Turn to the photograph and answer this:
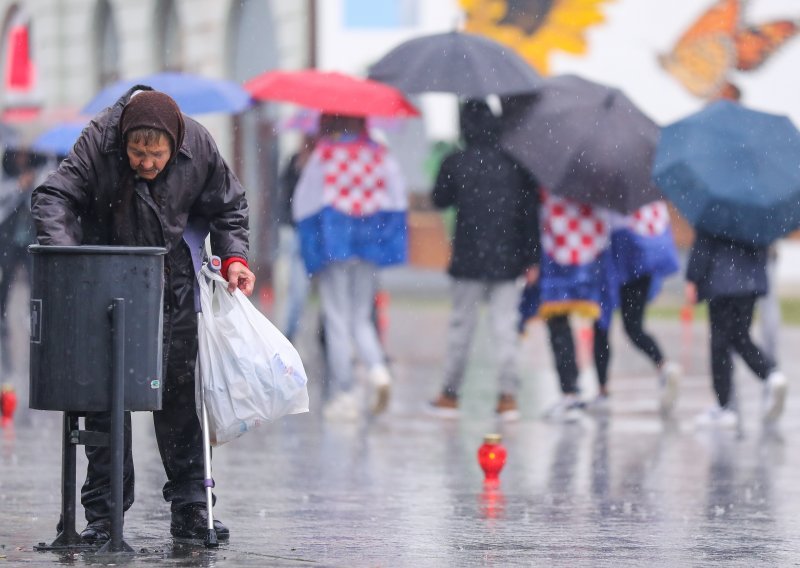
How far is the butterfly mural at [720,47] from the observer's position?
87.6 ft

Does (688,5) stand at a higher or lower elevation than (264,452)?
higher

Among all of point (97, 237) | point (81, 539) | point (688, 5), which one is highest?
point (688, 5)

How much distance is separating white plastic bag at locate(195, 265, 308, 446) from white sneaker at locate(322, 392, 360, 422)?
202 inches

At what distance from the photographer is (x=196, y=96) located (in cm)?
1348

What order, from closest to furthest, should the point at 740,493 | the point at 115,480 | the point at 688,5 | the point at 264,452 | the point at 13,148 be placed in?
the point at 115,480 < the point at 740,493 < the point at 264,452 < the point at 13,148 < the point at 688,5

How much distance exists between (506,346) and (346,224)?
1285 mm

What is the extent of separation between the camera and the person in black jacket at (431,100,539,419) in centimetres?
1200

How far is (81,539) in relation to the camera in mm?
6812

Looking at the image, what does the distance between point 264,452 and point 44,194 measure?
3879 millimetres

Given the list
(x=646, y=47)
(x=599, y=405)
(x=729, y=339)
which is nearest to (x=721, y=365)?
(x=729, y=339)

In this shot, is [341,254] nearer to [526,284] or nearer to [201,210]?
[526,284]

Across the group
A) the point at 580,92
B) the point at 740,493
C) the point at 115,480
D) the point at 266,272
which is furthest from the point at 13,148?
the point at 266,272

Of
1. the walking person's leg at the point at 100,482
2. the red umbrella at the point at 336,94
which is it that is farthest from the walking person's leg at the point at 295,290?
the walking person's leg at the point at 100,482

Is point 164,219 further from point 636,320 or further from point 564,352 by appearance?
point 636,320
